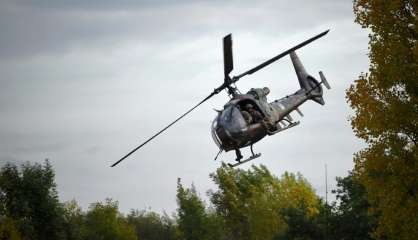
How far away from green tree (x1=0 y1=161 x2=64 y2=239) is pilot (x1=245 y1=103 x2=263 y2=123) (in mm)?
36609

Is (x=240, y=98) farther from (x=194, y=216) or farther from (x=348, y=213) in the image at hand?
(x=194, y=216)

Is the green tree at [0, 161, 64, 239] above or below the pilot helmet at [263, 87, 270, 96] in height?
above

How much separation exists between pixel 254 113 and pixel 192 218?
5285 centimetres

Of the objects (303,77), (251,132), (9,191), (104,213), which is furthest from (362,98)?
(104,213)

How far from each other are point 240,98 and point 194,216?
174 feet

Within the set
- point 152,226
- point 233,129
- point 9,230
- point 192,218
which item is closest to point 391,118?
point 233,129

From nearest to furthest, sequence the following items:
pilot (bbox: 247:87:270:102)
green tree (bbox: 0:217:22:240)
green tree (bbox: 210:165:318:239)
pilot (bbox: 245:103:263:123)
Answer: pilot (bbox: 245:103:263:123) → pilot (bbox: 247:87:270:102) → green tree (bbox: 0:217:22:240) → green tree (bbox: 210:165:318:239)

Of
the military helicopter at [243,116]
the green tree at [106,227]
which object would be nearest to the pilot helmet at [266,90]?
the military helicopter at [243,116]

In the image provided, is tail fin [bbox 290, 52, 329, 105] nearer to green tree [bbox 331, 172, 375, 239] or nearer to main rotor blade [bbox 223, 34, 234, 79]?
green tree [bbox 331, 172, 375, 239]

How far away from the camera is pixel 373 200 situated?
27000 millimetres

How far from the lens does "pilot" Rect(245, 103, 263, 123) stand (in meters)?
38.0

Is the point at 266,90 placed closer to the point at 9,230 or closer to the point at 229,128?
the point at 229,128

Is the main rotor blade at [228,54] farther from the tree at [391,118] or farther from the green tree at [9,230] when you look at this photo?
the green tree at [9,230]

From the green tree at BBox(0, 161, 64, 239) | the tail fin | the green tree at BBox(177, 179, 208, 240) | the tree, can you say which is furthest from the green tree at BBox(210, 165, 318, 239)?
the tree
